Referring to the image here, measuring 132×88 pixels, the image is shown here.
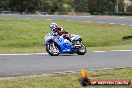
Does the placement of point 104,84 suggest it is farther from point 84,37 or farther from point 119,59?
point 84,37

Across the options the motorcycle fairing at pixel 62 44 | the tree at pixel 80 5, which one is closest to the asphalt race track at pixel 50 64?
the motorcycle fairing at pixel 62 44

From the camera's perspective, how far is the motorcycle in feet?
60.4

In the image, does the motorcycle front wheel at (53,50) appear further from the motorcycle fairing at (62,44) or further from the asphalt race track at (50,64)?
the asphalt race track at (50,64)

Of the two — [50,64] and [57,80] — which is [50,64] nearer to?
[50,64]

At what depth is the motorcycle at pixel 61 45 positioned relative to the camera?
1841cm

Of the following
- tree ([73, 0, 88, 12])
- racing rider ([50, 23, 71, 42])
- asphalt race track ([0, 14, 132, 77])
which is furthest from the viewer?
tree ([73, 0, 88, 12])

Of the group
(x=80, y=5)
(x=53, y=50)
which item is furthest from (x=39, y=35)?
(x=80, y=5)

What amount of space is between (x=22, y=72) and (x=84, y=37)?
19968mm

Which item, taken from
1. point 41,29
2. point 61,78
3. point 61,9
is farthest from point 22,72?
point 61,9

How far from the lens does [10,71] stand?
1280 centimetres

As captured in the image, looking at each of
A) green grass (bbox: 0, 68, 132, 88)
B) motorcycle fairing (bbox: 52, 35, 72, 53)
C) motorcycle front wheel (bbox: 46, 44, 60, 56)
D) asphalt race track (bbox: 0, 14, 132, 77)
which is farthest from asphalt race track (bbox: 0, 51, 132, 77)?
motorcycle fairing (bbox: 52, 35, 72, 53)

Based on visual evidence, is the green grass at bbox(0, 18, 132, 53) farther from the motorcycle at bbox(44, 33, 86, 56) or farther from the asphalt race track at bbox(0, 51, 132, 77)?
the asphalt race track at bbox(0, 51, 132, 77)

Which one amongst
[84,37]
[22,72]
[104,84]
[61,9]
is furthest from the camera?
[61,9]

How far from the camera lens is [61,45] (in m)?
18.7
